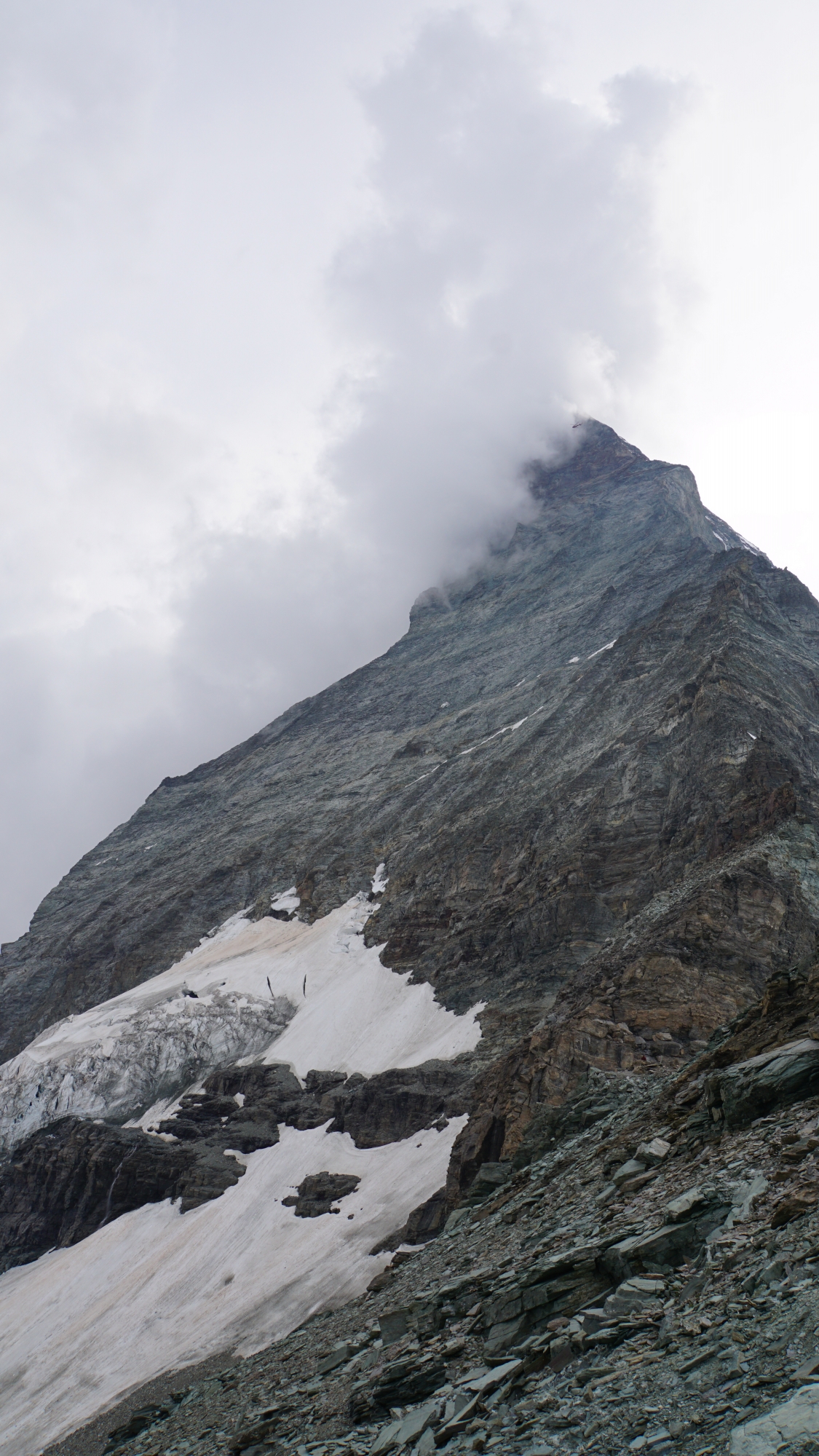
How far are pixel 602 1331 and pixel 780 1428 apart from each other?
3.45m

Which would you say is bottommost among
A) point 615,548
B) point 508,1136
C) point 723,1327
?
point 508,1136

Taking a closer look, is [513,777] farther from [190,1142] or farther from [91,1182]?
[91,1182]

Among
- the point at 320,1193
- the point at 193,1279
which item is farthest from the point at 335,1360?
the point at 320,1193

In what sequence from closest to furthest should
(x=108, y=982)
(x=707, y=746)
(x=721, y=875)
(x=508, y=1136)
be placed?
(x=508, y=1136) → (x=721, y=875) → (x=707, y=746) → (x=108, y=982)

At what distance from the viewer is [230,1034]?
6328cm

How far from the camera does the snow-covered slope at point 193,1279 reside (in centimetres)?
3359

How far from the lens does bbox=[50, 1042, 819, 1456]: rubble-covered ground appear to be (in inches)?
297

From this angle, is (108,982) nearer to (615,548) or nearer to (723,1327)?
(723,1327)

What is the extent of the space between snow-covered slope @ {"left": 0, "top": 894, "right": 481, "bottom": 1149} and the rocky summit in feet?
0.95

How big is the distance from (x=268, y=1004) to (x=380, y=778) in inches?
1429

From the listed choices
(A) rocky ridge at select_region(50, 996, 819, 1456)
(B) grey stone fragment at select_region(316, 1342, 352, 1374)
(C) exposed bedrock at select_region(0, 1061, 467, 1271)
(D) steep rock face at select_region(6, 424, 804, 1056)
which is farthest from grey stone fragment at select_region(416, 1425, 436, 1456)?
(C) exposed bedrock at select_region(0, 1061, 467, 1271)

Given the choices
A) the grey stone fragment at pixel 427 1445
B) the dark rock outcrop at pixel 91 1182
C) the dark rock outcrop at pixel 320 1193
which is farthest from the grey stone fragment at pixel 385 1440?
the dark rock outcrop at pixel 91 1182

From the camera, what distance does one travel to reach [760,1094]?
47.0 ft

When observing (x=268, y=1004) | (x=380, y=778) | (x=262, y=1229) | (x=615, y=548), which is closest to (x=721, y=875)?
(x=262, y=1229)
